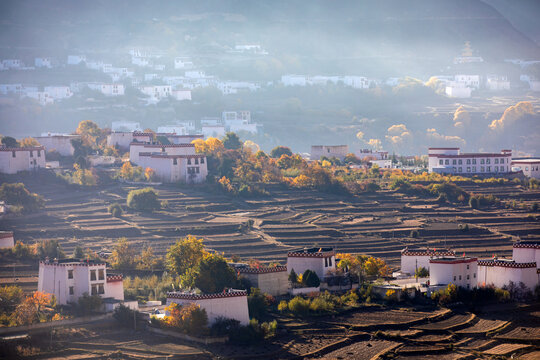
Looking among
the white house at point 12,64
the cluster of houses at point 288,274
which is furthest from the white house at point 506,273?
the white house at point 12,64

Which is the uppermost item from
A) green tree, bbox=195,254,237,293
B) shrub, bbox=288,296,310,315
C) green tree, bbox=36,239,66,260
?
green tree, bbox=36,239,66,260

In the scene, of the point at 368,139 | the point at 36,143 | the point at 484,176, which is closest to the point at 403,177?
the point at 484,176

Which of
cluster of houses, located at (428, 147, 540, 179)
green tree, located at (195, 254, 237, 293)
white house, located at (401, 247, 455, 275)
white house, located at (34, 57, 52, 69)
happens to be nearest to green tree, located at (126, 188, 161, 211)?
white house, located at (401, 247, 455, 275)

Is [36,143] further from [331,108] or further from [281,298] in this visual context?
[331,108]

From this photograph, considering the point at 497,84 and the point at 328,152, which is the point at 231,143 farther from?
the point at 497,84

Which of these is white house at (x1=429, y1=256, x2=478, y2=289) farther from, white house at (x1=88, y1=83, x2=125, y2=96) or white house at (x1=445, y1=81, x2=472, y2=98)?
white house at (x1=445, y1=81, x2=472, y2=98)

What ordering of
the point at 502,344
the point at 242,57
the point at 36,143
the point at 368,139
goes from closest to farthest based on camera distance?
the point at 502,344, the point at 36,143, the point at 368,139, the point at 242,57

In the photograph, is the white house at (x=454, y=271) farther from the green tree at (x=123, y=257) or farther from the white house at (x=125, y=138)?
the white house at (x=125, y=138)
